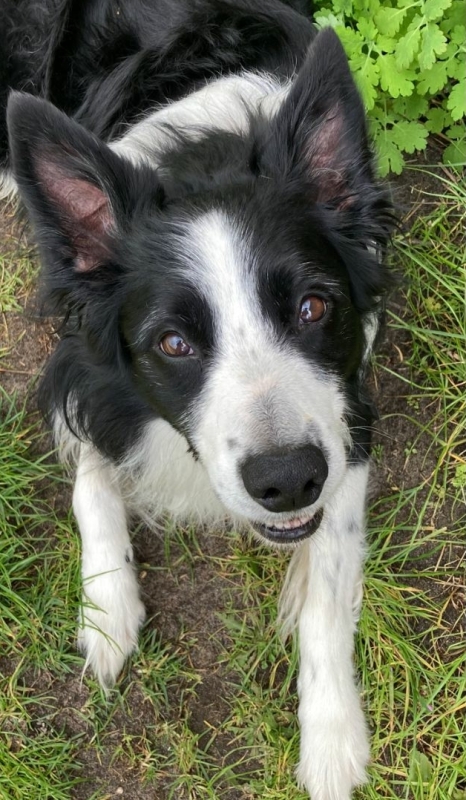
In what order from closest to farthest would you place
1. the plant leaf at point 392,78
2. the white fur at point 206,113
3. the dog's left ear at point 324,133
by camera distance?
the dog's left ear at point 324,133 < the white fur at point 206,113 < the plant leaf at point 392,78

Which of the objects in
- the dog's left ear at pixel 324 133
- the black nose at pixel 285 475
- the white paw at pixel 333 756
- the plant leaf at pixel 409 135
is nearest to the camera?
the black nose at pixel 285 475

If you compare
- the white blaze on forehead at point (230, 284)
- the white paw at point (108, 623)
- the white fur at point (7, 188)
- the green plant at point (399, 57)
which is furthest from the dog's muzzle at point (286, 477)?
the white fur at point (7, 188)

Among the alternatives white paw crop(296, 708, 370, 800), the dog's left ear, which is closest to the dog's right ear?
the dog's left ear

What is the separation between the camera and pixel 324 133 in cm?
274

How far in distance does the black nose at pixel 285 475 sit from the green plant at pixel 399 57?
2037 mm

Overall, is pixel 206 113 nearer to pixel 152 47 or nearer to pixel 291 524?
pixel 152 47

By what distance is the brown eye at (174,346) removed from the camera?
2.65 metres

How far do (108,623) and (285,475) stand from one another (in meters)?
1.60

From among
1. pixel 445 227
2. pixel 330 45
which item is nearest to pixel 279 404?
pixel 330 45

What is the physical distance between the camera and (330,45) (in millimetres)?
2504

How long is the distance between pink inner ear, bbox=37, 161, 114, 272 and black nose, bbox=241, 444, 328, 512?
0.94m

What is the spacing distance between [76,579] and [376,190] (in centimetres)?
226

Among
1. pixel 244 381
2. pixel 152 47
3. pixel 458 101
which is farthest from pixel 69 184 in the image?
pixel 458 101

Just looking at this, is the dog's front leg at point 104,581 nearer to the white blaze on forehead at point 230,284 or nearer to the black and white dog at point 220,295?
the black and white dog at point 220,295
